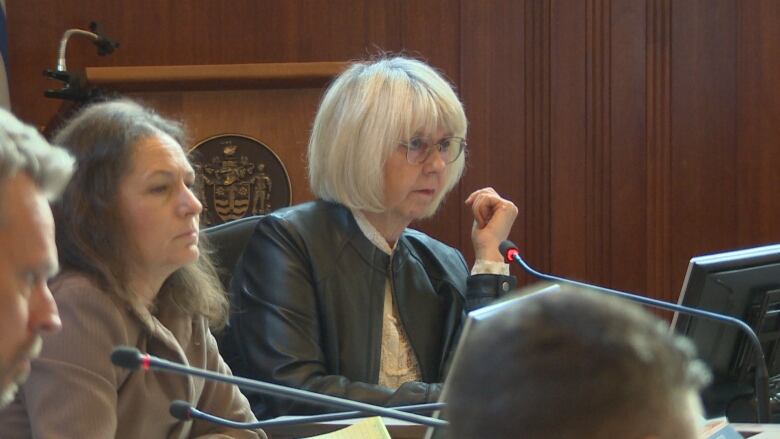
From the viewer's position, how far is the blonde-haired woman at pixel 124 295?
1.85 m

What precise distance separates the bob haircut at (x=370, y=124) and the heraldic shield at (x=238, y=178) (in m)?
1.08

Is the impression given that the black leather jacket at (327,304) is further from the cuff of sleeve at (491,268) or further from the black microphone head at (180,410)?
the black microphone head at (180,410)

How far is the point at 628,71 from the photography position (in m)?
4.04

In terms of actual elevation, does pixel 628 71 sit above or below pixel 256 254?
above

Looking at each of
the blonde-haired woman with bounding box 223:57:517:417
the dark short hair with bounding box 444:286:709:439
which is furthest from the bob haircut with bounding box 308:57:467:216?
the dark short hair with bounding box 444:286:709:439

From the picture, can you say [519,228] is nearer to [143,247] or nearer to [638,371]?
[143,247]

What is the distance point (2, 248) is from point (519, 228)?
3031mm

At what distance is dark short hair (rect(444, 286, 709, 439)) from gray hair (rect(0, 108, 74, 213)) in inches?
24.2

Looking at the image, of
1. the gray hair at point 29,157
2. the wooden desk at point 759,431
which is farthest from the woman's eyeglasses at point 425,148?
the gray hair at point 29,157

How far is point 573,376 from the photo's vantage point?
0.77 m

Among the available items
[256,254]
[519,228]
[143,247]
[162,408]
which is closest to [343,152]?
[256,254]

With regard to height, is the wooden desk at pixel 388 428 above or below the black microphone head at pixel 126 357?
below

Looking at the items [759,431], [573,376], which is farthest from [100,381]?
[573,376]

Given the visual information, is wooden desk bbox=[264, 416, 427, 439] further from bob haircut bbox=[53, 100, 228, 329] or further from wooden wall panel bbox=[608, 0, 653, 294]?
wooden wall panel bbox=[608, 0, 653, 294]
